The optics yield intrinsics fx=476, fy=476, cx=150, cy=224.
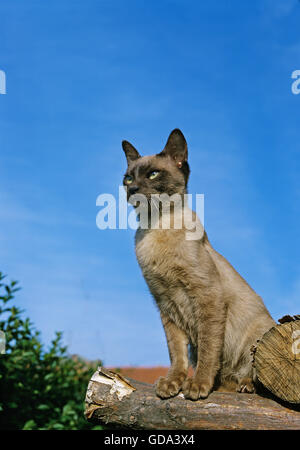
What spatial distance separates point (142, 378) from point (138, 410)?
326 inches

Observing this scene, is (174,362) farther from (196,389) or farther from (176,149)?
(176,149)

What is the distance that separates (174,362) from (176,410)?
464 millimetres

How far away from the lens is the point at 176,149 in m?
4.16

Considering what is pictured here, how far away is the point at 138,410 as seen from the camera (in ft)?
11.6

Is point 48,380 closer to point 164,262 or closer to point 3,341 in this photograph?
point 3,341

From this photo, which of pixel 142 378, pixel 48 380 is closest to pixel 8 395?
pixel 48 380

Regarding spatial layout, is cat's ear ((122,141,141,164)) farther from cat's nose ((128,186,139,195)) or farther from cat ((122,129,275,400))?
cat's nose ((128,186,139,195))

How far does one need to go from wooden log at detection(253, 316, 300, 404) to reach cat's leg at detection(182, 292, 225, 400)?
0.34 m

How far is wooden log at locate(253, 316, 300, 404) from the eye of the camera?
341cm

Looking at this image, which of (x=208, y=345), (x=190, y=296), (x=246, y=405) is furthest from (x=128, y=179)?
(x=246, y=405)

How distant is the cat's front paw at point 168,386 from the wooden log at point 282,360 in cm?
62

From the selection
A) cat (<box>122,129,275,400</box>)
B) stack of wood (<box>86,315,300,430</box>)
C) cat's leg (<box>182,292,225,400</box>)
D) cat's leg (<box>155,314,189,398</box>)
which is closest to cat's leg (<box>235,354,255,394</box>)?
cat (<box>122,129,275,400</box>)

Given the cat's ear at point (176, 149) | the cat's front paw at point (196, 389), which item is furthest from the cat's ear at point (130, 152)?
the cat's front paw at point (196, 389)
